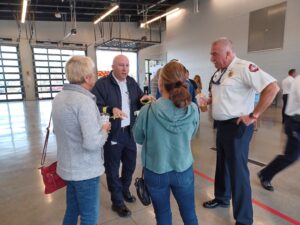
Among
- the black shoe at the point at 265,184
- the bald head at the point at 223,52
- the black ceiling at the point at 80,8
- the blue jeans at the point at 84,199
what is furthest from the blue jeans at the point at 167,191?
the black ceiling at the point at 80,8

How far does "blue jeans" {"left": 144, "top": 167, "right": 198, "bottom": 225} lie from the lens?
52.0 inches

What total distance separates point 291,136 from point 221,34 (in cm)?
988

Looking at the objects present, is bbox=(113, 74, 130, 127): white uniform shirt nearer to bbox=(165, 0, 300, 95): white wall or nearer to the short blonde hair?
the short blonde hair

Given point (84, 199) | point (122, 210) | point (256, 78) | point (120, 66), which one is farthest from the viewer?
point (122, 210)

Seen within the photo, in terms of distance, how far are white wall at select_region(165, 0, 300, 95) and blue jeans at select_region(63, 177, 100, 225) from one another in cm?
930

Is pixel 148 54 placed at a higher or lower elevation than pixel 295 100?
higher

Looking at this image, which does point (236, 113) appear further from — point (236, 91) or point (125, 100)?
point (125, 100)

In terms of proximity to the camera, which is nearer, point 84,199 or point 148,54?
point 84,199

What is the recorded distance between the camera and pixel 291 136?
2.43m

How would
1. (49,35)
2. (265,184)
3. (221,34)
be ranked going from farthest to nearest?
(49,35), (221,34), (265,184)

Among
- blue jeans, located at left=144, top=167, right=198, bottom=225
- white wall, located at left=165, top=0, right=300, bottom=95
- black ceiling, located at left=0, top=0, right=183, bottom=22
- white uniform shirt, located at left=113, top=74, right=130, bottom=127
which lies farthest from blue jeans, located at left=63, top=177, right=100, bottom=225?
black ceiling, located at left=0, top=0, right=183, bottom=22

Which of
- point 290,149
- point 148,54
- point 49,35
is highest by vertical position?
point 49,35

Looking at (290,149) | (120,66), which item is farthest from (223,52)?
(290,149)

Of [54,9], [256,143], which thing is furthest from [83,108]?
[54,9]
